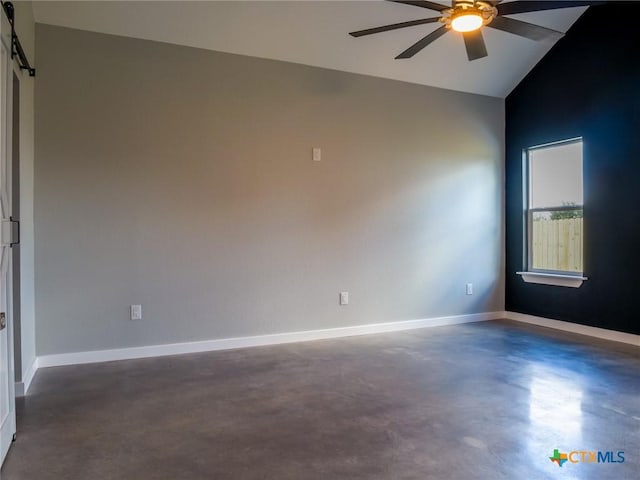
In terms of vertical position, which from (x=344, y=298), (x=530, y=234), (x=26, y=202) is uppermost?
(x=26, y=202)

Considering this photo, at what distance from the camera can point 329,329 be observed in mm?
4332

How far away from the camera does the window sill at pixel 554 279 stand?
175 inches

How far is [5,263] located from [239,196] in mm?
2106

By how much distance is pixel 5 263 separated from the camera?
208 cm

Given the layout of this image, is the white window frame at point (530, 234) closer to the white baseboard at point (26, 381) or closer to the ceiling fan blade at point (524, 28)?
the ceiling fan blade at point (524, 28)

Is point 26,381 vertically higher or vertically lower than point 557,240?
lower

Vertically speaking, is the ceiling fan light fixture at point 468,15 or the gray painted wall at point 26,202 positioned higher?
the ceiling fan light fixture at point 468,15

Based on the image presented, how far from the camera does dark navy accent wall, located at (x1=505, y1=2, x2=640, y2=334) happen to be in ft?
13.1

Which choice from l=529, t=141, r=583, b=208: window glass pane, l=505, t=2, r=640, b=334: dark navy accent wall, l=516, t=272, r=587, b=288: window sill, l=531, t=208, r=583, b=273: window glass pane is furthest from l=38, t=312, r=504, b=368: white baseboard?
l=529, t=141, r=583, b=208: window glass pane

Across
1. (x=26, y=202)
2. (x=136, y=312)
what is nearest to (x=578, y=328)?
(x=136, y=312)

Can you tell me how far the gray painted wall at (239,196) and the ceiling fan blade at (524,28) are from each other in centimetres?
183

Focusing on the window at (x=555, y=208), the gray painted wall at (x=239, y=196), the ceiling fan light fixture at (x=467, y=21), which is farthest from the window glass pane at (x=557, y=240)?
the ceiling fan light fixture at (x=467, y=21)

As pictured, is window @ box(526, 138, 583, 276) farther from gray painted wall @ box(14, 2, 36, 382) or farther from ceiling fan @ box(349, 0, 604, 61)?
gray painted wall @ box(14, 2, 36, 382)

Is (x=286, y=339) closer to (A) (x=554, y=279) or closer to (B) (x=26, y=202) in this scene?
(B) (x=26, y=202)
